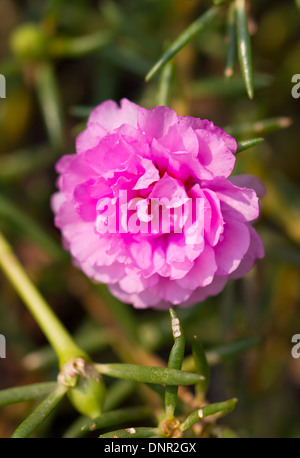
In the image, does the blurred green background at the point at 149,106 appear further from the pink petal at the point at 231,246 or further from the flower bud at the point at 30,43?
the pink petal at the point at 231,246

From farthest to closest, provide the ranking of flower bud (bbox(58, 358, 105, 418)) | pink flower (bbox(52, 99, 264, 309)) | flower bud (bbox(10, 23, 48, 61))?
flower bud (bbox(10, 23, 48, 61)) < flower bud (bbox(58, 358, 105, 418)) < pink flower (bbox(52, 99, 264, 309))

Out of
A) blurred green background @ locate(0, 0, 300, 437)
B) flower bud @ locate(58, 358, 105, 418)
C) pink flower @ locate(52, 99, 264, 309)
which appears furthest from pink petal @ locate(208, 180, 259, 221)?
blurred green background @ locate(0, 0, 300, 437)

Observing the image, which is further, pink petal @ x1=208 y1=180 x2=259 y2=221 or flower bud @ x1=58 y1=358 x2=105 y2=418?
flower bud @ x1=58 y1=358 x2=105 y2=418

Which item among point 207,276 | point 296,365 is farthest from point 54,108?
point 296,365

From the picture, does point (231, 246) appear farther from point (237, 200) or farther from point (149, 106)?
point (149, 106)

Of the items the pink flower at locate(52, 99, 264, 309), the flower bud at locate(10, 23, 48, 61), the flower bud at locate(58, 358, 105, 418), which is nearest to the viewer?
the pink flower at locate(52, 99, 264, 309)

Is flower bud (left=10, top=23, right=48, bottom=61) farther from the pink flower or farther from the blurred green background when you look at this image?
the pink flower

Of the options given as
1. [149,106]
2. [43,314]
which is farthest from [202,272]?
[149,106]

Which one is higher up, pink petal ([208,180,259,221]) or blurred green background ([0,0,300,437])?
blurred green background ([0,0,300,437])
